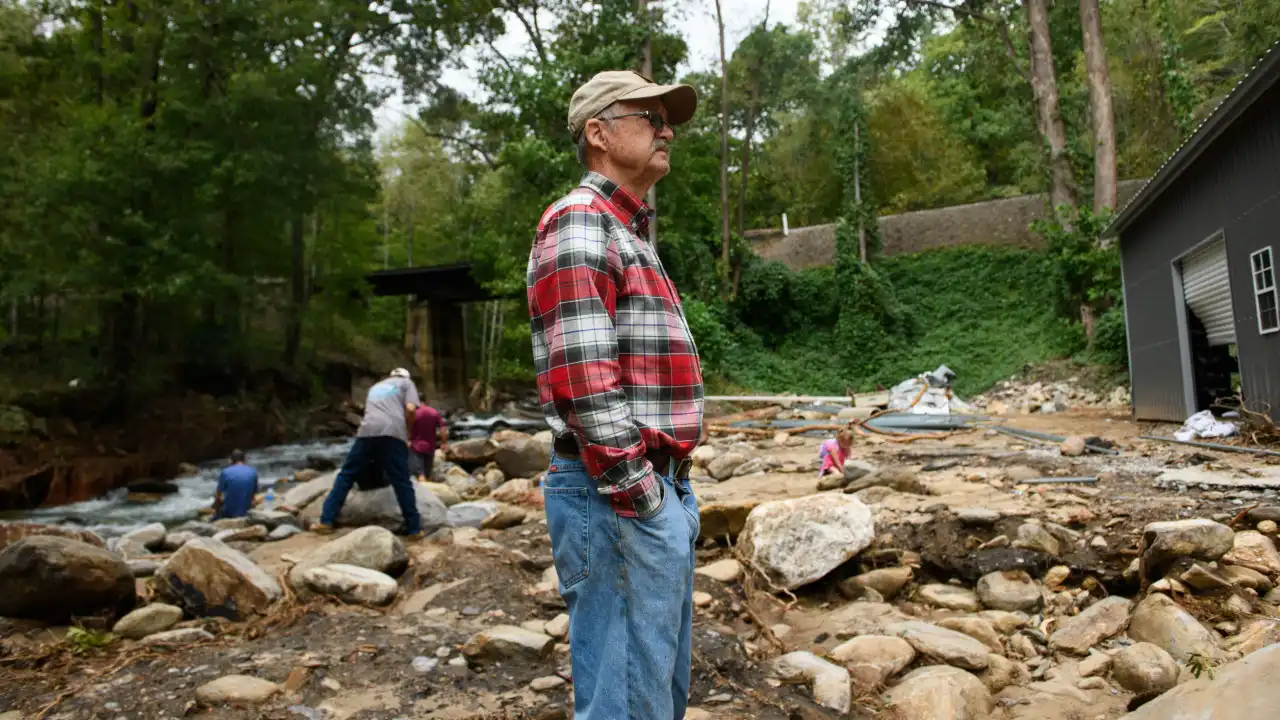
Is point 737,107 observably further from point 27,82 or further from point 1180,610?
point 1180,610

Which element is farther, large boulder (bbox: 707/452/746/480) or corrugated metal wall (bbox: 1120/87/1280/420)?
large boulder (bbox: 707/452/746/480)

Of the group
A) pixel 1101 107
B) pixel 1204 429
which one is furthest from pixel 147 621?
pixel 1101 107

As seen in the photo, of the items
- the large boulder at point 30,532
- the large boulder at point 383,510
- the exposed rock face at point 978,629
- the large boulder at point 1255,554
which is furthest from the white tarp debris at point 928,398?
the large boulder at point 30,532

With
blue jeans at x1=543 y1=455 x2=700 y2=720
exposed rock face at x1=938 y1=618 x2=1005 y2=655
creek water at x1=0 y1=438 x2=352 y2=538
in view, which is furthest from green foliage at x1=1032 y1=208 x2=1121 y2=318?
blue jeans at x1=543 y1=455 x2=700 y2=720

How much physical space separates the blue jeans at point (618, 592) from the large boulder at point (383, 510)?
6228 mm

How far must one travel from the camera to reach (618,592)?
1929 millimetres

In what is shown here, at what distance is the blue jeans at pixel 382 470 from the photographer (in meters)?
7.72

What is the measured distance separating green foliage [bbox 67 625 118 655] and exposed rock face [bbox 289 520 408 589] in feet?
4.16

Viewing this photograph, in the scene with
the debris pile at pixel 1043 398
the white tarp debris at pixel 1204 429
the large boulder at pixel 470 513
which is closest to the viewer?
the large boulder at pixel 470 513

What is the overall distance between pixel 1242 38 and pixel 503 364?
29.7 metres

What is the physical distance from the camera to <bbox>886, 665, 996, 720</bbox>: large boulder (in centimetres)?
354

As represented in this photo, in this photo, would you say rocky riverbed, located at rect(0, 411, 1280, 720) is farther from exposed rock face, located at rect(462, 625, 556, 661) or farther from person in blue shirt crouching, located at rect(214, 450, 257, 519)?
person in blue shirt crouching, located at rect(214, 450, 257, 519)

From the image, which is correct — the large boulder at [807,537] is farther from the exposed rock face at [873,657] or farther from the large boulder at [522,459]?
the large boulder at [522,459]

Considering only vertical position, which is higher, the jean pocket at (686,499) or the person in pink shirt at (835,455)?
the jean pocket at (686,499)
